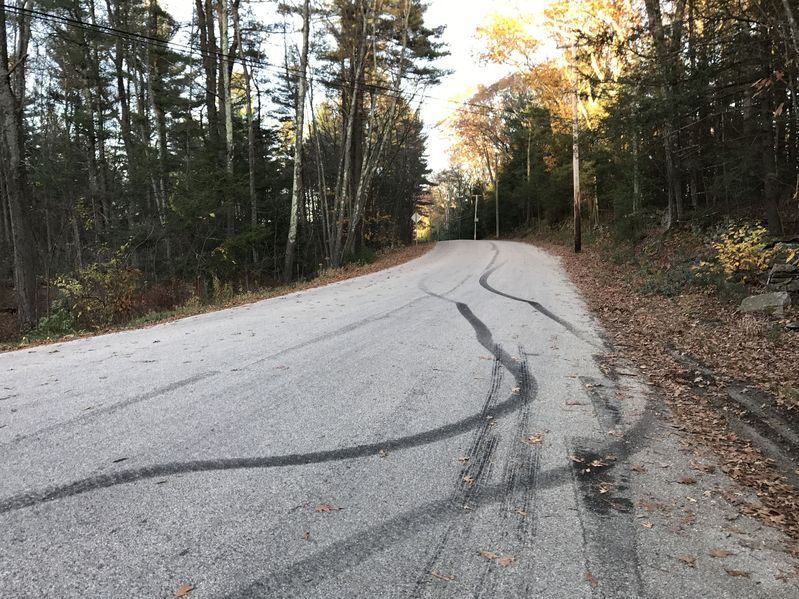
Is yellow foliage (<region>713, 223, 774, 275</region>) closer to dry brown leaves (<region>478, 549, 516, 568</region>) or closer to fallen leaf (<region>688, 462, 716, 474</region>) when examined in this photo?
fallen leaf (<region>688, 462, 716, 474</region>)

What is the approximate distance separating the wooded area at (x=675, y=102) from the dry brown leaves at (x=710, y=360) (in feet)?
7.31

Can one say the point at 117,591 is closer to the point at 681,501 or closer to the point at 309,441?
the point at 309,441

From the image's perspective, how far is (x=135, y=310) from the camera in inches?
452

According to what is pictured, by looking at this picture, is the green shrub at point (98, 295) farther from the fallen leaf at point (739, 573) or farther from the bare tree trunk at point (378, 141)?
the fallen leaf at point (739, 573)

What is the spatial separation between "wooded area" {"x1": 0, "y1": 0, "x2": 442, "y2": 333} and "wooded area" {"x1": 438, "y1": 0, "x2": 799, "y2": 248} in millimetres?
5427

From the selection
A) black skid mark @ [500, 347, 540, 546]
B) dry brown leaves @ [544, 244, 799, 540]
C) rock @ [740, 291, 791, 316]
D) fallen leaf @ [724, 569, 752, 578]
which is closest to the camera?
fallen leaf @ [724, 569, 752, 578]

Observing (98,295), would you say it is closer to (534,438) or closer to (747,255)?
(534,438)

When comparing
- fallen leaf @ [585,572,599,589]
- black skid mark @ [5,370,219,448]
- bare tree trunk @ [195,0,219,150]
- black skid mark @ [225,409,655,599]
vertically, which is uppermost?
bare tree trunk @ [195,0,219,150]

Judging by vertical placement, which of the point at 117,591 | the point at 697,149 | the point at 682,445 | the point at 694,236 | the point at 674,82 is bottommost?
the point at 682,445

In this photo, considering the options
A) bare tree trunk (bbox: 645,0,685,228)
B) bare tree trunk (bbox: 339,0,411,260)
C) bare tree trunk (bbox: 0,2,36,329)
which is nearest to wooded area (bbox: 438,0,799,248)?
bare tree trunk (bbox: 645,0,685,228)

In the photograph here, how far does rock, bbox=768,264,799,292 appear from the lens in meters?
8.22

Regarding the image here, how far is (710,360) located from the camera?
6504mm

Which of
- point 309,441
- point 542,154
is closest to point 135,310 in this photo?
point 309,441

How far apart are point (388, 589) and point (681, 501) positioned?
2006 millimetres
